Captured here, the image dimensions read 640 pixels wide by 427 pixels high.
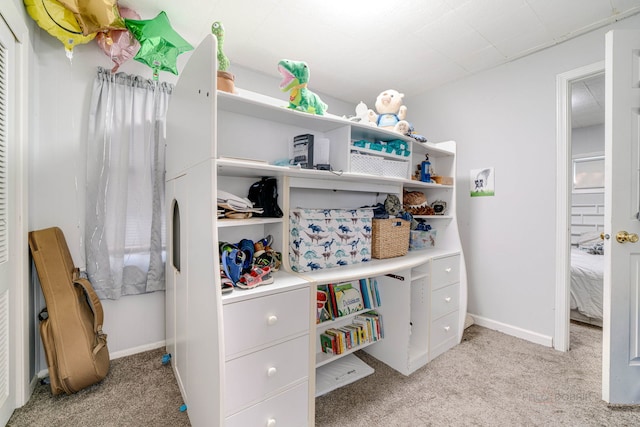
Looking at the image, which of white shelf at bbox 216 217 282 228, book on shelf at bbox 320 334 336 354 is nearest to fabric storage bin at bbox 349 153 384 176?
white shelf at bbox 216 217 282 228

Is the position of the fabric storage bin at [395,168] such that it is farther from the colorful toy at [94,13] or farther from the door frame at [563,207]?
the colorful toy at [94,13]

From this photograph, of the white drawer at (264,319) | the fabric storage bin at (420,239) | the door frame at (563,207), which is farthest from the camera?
the fabric storage bin at (420,239)

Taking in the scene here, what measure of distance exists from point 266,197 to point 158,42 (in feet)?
3.99

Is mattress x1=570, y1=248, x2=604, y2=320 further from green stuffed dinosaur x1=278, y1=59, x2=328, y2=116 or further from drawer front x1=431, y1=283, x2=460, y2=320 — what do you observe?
green stuffed dinosaur x1=278, y1=59, x2=328, y2=116

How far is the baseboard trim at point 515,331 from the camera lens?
7.41 ft

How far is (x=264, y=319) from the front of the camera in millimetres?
1205

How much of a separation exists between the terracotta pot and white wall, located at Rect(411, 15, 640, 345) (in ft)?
7.66

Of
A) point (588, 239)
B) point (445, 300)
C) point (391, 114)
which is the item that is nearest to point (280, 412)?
point (445, 300)

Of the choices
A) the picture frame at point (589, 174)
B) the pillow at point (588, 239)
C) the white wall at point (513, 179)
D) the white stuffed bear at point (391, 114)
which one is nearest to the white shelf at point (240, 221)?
the white stuffed bear at point (391, 114)

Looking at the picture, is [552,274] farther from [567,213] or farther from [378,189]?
[378,189]

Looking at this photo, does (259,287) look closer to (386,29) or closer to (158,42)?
(158,42)

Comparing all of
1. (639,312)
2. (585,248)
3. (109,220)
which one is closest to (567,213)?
(639,312)

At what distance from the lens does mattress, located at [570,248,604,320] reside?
99.9 inches

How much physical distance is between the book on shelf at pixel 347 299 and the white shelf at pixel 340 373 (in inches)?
15.3
